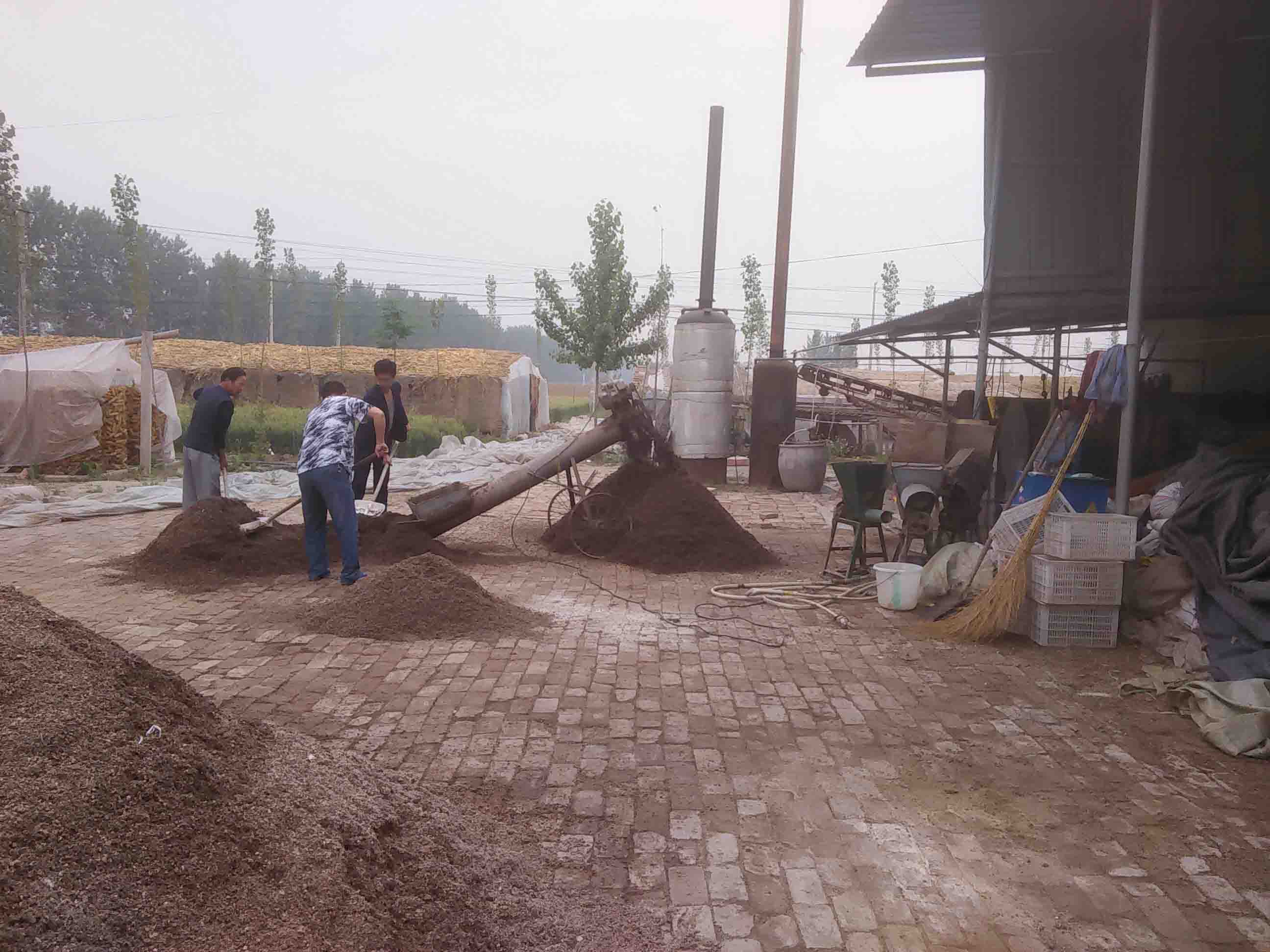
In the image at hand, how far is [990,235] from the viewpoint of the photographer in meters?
11.4

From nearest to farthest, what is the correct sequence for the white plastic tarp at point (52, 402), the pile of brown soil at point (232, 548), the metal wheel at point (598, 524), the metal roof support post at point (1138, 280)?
1. the metal roof support post at point (1138, 280)
2. the pile of brown soil at point (232, 548)
3. the metal wheel at point (598, 524)
4. the white plastic tarp at point (52, 402)

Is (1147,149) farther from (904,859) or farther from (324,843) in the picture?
(324,843)

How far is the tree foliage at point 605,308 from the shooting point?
29.8 m

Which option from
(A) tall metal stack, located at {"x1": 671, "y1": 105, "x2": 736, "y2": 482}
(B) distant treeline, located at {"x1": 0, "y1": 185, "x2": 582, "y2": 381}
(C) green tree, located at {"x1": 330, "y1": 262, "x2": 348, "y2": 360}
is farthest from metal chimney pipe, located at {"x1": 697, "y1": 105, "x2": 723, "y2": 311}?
(C) green tree, located at {"x1": 330, "y1": 262, "x2": 348, "y2": 360}

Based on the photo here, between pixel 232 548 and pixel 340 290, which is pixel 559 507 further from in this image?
pixel 340 290

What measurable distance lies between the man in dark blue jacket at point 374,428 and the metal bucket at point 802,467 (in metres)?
7.14

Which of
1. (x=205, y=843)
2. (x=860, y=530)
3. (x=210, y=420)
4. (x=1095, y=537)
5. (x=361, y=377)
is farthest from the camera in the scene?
(x=361, y=377)

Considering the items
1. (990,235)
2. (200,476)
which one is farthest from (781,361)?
(200,476)

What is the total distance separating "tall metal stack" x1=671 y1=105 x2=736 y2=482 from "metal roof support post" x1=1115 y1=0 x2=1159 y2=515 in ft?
29.4

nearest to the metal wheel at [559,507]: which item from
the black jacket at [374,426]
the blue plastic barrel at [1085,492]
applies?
the black jacket at [374,426]

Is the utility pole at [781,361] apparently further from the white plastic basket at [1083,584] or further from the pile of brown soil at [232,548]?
the white plastic basket at [1083,584]

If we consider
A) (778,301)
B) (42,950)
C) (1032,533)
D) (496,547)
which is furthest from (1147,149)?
(778,301)

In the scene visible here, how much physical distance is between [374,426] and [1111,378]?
264 inches

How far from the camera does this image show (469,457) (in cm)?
1955
